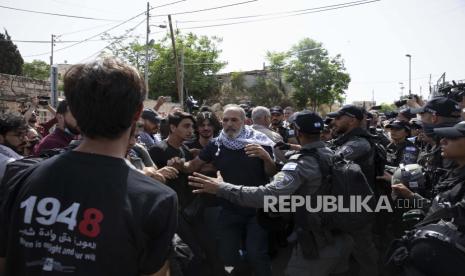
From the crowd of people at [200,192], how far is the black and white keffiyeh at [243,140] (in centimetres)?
1

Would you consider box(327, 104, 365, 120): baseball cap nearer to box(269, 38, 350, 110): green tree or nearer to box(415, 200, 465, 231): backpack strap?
box(415, 200, 465, 231): backpack strap

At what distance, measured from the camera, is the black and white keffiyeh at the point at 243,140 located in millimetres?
4023

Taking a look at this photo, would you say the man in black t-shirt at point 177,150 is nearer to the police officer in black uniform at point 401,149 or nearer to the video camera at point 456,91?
the police officer in black uniform at point 401,149

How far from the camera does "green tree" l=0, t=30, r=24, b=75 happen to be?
2698 centimetres

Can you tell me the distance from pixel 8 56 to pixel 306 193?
1161 inches

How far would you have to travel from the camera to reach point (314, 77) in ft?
147

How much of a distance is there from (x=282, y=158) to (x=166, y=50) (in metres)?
43.3

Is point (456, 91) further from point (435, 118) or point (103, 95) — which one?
point (103, 95)

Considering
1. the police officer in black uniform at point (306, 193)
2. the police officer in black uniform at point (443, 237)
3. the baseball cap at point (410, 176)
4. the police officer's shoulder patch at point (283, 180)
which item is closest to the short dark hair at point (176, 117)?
the police officer in black uniform at point (306, 193)

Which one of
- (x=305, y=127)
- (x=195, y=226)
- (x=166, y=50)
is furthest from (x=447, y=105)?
(x=166, y=50)

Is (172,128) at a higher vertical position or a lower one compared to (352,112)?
lower

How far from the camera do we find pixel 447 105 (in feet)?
13.6

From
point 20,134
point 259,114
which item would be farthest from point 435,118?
point 20,134

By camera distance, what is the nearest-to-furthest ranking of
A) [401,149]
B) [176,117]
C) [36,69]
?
[176,117], [401,149], [36,69]
